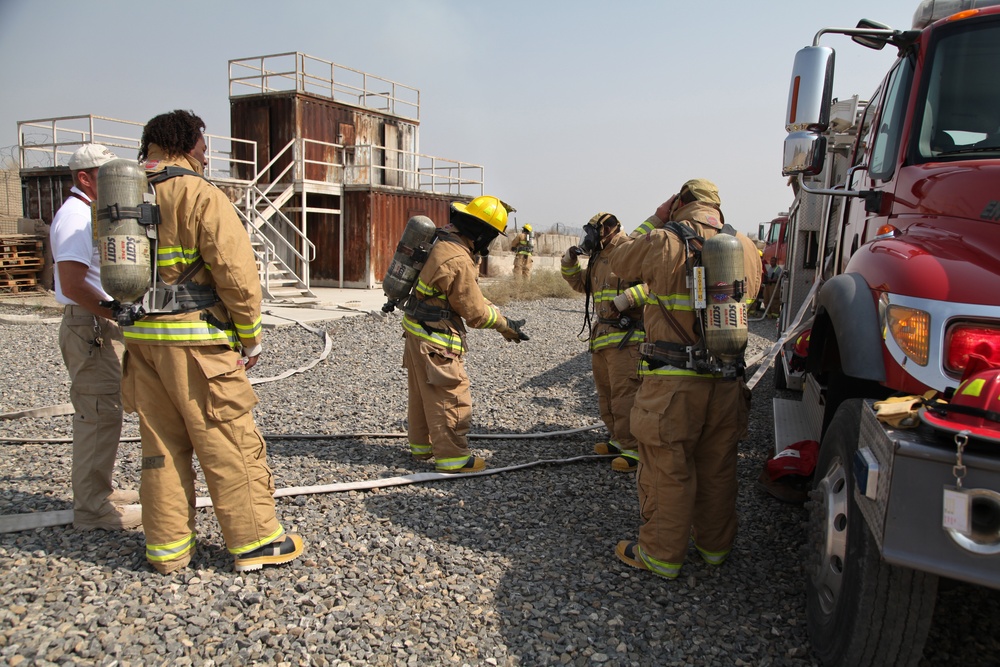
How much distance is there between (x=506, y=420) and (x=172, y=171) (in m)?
3.85

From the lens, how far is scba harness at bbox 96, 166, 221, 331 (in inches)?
113

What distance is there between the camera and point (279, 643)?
103 inches

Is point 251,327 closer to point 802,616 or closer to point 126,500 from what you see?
point 126,500

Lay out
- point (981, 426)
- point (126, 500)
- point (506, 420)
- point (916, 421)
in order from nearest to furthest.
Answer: point (981, 426) → point (916, 421) → point (126, 500) → point (506, 420)

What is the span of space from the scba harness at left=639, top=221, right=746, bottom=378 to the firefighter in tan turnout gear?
1936 mm

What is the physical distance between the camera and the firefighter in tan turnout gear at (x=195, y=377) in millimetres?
2986

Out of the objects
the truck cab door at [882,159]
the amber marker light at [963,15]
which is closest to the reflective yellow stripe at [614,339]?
the truck cab door at [882,159]

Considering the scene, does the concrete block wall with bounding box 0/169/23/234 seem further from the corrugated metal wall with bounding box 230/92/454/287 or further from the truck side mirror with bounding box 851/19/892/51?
the truck side mirror with bounding box 851/19/892/51

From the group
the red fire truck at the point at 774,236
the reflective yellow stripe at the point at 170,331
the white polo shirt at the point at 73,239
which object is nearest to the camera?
the reflective yellow stripe at the point at 170,331

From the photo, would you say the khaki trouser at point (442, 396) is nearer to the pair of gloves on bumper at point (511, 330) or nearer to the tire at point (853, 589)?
the pair of gloves on bumper at point (511, 330)

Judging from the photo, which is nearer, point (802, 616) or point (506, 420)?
point (802, 616)

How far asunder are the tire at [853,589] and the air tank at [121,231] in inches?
113

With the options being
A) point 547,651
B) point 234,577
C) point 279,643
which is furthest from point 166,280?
point 547,651

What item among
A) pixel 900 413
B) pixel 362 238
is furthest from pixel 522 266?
pixel 900 413
